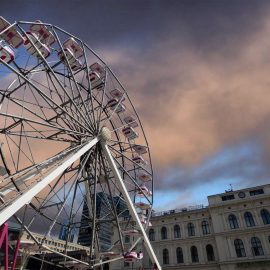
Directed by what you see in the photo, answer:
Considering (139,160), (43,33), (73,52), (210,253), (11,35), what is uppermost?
(73,52)

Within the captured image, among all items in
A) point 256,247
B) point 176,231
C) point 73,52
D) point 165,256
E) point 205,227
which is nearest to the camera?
point 73,52

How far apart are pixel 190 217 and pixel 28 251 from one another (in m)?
38.3

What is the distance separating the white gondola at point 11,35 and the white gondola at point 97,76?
26.4 ft

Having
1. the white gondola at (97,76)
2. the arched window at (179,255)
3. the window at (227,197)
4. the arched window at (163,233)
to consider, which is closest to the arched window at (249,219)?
the window at (227,197)

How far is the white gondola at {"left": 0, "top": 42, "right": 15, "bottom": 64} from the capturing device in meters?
16.1

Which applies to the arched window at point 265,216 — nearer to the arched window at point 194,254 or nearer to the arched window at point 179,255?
the arched window at point 194,254

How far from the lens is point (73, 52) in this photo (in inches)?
894

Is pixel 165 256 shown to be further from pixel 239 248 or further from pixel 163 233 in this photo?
pixel 239 248

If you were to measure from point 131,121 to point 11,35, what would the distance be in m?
14.1

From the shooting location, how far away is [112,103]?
26.8 meters

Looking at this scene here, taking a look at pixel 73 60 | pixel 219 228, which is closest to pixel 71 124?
pixel 73 60

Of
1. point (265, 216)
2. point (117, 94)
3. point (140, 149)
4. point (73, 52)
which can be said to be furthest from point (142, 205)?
point (265, 216)

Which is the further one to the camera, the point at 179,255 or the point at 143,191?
the point at 179,255

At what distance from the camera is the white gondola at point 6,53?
16141 mm
